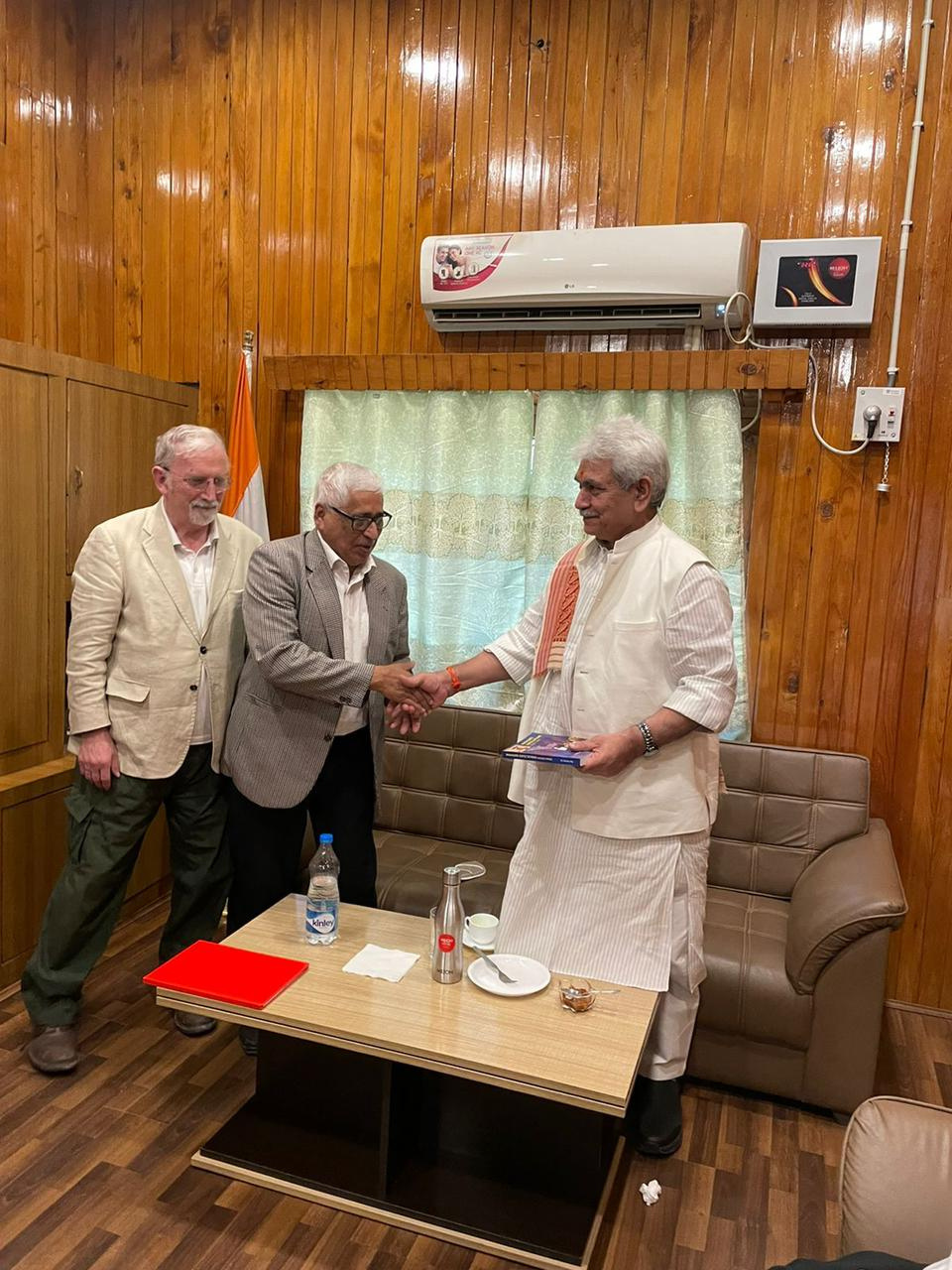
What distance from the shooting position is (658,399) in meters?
3.02

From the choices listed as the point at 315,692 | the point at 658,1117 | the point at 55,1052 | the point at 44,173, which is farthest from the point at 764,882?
the point at 44,173

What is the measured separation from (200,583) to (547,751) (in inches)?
43.9

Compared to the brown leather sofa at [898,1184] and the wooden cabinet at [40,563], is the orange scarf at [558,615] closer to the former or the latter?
the brown leather sofa at [898,1184]

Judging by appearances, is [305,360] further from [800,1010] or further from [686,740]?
[800,1010]

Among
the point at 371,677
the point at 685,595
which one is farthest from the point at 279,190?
the point at 685,595

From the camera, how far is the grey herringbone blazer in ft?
7.47

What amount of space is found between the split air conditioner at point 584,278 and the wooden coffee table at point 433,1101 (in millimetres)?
2035

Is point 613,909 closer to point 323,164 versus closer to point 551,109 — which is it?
point 551,109

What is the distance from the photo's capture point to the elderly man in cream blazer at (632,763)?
197cm

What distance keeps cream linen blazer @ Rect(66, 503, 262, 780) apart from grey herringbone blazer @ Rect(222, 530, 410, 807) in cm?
18

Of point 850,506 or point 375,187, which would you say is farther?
point 375,187

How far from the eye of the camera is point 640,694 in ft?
6.62

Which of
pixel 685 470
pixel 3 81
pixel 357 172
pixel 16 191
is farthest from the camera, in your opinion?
pixel 357 172

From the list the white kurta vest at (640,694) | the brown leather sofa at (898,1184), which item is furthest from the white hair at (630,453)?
the brown leather sofa at (898,1184)
